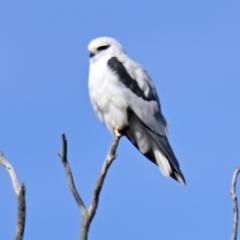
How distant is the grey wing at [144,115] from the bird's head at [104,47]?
0.22 metres

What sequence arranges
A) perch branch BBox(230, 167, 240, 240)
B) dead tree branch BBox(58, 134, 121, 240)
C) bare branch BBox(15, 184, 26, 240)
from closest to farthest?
1. bare branch BBox(15, 184, 26, 240)
2. perch branch BBox(230, 167, 240, 240)
3. dead tree branch BBox(58, 134, 121, 240)

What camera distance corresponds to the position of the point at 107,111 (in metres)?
6.46

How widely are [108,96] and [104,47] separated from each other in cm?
74

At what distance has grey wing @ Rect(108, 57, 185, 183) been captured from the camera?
648cm

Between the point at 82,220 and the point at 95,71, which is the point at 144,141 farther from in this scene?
the point at 82,220

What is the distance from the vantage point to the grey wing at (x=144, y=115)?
6.48m

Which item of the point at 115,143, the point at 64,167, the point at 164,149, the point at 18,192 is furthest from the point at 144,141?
the point at 18,192

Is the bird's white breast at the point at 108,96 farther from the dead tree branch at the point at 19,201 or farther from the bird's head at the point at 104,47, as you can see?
the dead tree branch at the point at 19,201

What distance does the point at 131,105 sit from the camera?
6516 mm

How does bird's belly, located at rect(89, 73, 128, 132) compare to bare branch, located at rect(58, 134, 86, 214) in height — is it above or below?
above

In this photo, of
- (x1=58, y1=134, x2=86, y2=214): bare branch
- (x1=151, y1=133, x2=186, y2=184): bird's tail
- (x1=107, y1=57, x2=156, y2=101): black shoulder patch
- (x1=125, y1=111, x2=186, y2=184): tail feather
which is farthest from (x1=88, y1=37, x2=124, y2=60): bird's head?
(x1=58, y1=134, x2=86, y2=214): bare branch

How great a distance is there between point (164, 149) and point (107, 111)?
2.06 feet

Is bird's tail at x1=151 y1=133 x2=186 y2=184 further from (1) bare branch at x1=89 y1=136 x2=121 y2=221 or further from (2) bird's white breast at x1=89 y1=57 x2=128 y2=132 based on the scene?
(1) bare branch at x1=89 y1=136 x2=121 y2=221

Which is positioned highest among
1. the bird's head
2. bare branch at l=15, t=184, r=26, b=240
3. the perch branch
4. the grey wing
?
the bird's head
